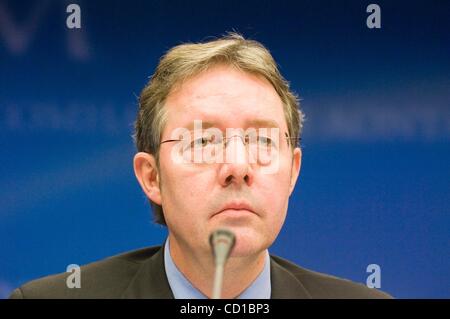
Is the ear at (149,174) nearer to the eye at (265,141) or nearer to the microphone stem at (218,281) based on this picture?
the eye at (265,141)

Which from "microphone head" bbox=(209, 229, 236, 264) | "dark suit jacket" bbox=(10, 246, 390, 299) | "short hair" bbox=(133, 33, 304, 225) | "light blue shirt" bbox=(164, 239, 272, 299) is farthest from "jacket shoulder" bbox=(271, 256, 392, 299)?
"microphone head" bbox=(209, 229, 236, 264)

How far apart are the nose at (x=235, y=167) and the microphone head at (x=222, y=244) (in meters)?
0.34

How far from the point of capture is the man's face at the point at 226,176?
152 cm

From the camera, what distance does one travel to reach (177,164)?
5.39 feet

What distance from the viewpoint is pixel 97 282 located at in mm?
1772

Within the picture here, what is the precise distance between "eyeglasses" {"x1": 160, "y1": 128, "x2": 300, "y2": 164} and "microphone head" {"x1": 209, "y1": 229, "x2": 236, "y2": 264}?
0.39 metres

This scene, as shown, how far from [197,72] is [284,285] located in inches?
25.8

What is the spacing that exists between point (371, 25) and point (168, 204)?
1.24 metres

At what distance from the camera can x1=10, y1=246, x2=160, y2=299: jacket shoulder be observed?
68.0 inches

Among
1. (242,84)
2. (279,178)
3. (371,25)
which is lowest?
(279,178)
